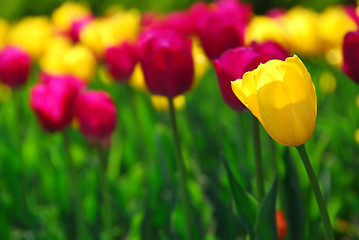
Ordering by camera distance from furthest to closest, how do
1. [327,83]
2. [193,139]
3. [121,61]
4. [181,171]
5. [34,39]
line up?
[34,39] < [327,83] < [193,139] < [121,61] < [181,171]

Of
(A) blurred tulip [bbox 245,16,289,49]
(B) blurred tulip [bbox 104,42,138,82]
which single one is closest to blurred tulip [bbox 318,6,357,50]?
(A) blurred tulip [bbox 245,16,289,49]

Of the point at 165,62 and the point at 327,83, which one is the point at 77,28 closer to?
the point at 327,83

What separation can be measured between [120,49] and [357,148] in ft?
2.93

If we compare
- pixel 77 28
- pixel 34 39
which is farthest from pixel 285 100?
pixel 34 39

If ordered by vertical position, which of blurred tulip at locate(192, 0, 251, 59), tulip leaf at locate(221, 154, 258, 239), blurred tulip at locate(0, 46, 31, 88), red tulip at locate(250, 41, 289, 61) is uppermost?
red tulip at locate(250, 41, 289, 61)

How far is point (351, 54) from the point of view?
1042mm

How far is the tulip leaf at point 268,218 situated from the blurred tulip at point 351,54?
0.30 meters

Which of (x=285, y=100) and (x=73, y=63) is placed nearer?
(x=285, y=100)

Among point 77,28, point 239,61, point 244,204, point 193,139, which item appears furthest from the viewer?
point 77,28

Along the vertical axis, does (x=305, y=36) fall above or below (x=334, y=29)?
below

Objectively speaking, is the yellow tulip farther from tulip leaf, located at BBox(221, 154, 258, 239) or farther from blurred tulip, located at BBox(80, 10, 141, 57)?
blurred tulip, located at BBox(80, 10, 141, 57)

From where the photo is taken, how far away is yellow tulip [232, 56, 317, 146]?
73 cm

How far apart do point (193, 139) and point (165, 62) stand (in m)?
0.95

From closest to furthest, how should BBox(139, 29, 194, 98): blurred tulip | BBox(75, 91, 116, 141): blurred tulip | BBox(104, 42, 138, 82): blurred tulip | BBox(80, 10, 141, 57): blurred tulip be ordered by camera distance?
BBox(139, 29, 194, 98): blurred tulip
BBox(75, 91, 116, 141): blurred tulip
BBox(104, 42, 138, 82): blurred tulip
BBox(80, 10, 141, 57): blurred tulip
